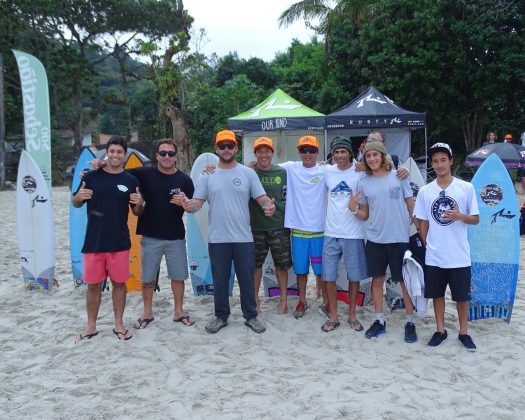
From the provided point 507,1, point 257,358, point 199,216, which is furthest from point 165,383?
point 507,1

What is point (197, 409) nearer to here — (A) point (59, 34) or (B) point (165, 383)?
(B) point (165, 383)

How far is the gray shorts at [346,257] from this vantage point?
343 cm

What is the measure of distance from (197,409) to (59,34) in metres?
26.4

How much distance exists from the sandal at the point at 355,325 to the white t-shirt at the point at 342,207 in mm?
702

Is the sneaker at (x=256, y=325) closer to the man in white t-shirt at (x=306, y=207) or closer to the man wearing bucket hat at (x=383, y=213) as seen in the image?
the man in white t-shirt at (x=306, y=207)

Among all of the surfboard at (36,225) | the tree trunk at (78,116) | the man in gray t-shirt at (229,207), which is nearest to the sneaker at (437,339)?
the man in gray t-shirt at (229,207)

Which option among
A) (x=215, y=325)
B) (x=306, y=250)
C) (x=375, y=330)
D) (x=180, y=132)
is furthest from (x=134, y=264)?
(x=180, y=132)

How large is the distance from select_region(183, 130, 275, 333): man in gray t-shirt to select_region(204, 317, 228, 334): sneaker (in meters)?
0.28

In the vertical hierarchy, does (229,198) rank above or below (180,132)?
below

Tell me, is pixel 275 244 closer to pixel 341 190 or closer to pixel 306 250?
pixel 306 250

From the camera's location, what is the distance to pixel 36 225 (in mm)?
4738

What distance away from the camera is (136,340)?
11.3 feet

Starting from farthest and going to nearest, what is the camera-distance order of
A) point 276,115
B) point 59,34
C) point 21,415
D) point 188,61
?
point 59,34
point 188,61
point 276,115
point 21,415

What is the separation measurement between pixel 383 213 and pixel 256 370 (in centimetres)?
140
